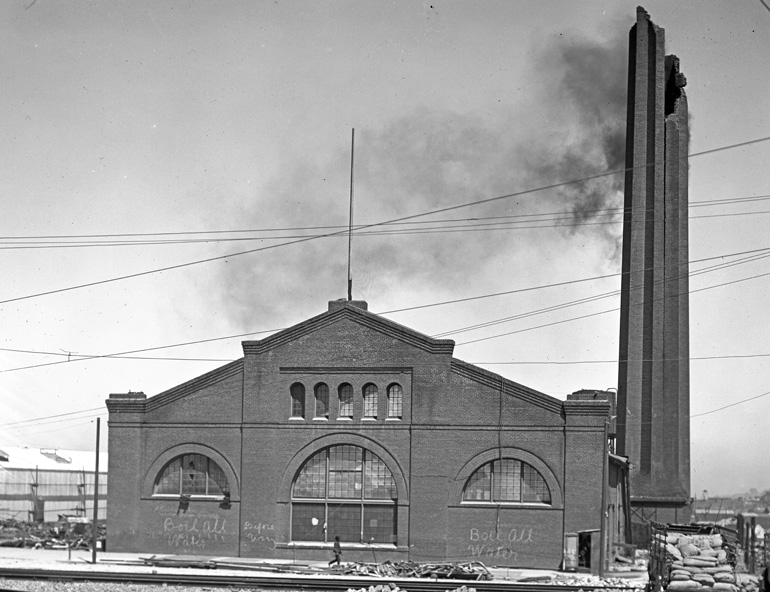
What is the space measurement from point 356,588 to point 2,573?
11288 mm

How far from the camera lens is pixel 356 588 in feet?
99.7

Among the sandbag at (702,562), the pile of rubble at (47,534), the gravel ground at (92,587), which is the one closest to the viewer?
the sandbag at (702,562)

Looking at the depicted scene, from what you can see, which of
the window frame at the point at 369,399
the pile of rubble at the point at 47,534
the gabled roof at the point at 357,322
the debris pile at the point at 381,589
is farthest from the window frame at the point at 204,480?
the debris pile at the point at 381,589

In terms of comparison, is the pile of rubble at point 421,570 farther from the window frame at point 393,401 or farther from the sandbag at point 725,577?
the sandbag at point 725,577

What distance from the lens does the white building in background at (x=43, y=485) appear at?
60000 millimetres

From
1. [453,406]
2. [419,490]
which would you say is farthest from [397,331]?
[419,490]

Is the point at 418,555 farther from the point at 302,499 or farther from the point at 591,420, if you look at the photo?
the point at 591,420

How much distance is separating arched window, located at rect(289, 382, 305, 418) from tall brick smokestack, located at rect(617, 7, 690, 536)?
2123cm

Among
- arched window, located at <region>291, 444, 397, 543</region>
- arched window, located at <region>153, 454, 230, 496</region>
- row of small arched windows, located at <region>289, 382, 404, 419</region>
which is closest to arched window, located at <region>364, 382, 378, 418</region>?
row of small arched windows, located at <region>289, 382, 404, 419</region>

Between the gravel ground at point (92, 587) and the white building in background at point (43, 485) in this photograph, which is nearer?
the gravel ground at point (92, 587)

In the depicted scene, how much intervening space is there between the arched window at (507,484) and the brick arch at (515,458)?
23 centimetres

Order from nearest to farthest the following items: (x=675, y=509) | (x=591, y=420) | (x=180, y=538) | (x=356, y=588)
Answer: (x=356, y=588) < (x=591, y=420) < (x=180, y=538) < (x=675, y=509)

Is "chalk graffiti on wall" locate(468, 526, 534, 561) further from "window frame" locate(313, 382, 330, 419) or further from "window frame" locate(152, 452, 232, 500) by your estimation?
"window frame" locate(152, 452, 232, 500)

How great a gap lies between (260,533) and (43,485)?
91.8ft
